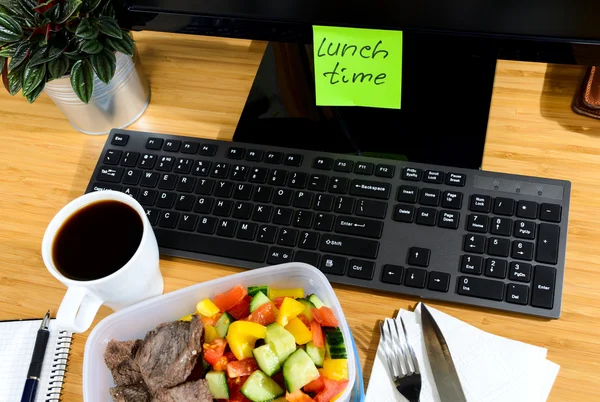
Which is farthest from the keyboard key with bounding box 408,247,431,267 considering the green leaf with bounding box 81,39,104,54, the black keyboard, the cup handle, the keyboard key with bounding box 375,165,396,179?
the green leaf with bounding box 81,39,104,54

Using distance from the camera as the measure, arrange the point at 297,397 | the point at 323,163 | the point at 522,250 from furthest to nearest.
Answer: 1. the point at 323,163
2. the point at 522,250
3. the point at 297,397

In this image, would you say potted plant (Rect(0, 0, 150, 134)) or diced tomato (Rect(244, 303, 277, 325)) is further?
potted plant (Rect(0, 0, 150, 134))

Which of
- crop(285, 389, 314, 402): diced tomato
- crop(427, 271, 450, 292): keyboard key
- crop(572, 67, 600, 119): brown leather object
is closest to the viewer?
crop(285, 389, 314, 402): diced tomato

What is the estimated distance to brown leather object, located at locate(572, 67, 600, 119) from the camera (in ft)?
2.47

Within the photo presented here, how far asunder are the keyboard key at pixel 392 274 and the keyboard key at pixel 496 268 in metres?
0.09

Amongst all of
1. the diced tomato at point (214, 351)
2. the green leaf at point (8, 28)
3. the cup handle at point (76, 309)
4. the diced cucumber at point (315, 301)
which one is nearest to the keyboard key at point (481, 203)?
the diced cucumber at point (315, 301)

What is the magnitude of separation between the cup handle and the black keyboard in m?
0.13

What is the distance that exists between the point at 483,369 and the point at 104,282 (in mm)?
390

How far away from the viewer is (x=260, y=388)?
56 cm

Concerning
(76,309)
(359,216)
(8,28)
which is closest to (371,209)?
(359,216)

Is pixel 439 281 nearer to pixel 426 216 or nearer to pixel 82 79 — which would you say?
pixel 426 216

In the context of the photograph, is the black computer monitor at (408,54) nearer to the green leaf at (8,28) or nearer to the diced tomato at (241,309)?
the green leaf at (8,28)

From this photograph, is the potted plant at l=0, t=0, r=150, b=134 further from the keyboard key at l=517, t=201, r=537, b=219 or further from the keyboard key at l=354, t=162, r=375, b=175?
the keyboard key at l=517, t=201, r=537, b=219

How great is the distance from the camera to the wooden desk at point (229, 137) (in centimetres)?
64
